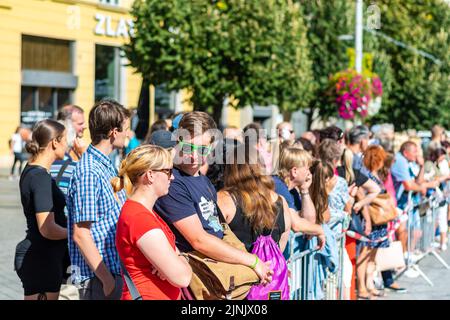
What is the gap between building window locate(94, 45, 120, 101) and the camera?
2883cm

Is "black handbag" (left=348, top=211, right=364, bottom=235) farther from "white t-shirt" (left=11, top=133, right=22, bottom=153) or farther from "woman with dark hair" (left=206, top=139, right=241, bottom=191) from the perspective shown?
→ "white t-shirt" (left=11, top=133, right=22, bottom=153)

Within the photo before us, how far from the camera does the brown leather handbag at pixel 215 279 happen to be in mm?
4645

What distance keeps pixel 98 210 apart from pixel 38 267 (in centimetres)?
84

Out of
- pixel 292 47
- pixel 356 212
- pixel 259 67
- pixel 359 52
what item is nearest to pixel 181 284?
pixel 356 212

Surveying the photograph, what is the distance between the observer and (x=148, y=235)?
412cm

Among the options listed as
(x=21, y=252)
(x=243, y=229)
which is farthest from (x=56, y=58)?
(x=243, y=229)

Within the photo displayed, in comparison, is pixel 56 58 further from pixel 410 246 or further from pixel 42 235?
pixel 42 235

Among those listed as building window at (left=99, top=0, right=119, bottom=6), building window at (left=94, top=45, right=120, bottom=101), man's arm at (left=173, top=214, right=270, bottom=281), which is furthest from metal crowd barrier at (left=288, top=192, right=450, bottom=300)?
building window at (left=99, top=0, right=119, bottom=6)

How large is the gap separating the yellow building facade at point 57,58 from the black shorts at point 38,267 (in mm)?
18967

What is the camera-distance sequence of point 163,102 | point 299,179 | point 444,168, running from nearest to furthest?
1. point 299,179
2. point 444,168
3. point 163,102

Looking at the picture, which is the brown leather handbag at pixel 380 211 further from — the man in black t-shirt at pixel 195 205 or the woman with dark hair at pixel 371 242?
the man in black t-shirt at pixel 195 205

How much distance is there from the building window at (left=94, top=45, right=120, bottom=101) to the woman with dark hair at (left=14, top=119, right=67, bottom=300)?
23.5m

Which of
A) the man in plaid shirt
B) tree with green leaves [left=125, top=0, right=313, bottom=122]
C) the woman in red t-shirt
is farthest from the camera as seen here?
tree with green leaves [left=125, top=0, right=313, bottom=122]

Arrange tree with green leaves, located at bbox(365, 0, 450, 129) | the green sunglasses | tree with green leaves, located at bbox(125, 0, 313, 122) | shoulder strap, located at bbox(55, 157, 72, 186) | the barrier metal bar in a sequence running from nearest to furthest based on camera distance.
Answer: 1. the green sunglasses
2. shoulder strap, located at bbox(55, 157, 72, 186)
3. the barrier metal bar
4. tree with green leaves, located at bbox(125, 0, 313, 122)
5. tree with green leaves, located at bbox(365, 0, 450, 129)
